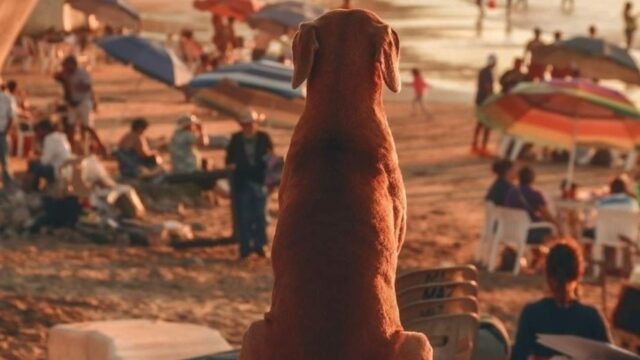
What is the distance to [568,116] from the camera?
17.4m

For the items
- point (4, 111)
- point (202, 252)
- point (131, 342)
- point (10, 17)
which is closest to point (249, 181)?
point (202, 252)

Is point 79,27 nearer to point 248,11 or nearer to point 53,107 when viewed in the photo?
point 248,11

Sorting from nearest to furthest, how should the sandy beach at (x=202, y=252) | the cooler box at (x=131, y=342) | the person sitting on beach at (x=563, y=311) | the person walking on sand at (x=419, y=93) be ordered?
the person sitting on beach at (x=563, y=311) < the cooler box at (x=131, y=342) < the sandy beach at (x=202, y=252) < the person walking on sand at (x=419, y=93)

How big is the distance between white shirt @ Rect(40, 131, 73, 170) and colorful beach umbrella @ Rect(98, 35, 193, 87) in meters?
2.62

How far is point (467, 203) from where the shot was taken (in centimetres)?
2197

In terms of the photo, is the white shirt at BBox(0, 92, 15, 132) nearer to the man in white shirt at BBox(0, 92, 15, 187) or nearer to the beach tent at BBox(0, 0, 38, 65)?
the man in white shirt at BBox(0, 92, 15, 187)

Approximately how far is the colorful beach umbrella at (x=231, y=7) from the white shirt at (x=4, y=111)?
1299 centimetres

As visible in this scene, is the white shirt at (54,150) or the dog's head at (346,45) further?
the white shirt at (54,150)

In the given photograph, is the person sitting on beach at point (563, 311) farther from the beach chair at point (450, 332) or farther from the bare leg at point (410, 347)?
the bare leg at point (410, 347)

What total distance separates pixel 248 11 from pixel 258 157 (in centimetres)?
1673

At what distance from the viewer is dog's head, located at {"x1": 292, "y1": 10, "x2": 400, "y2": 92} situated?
21.4 ft

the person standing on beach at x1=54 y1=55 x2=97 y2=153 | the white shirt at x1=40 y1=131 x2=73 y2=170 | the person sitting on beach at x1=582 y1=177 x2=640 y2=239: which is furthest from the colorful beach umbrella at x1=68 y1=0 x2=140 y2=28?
the person sitting on beach at x1=582 y1=177 x2=640 y2=239

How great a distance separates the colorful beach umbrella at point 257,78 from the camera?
1878 centimetres

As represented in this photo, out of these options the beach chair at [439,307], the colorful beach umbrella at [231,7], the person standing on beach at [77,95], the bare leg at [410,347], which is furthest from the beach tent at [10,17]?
the colorful beach umbrella at [231,7]
